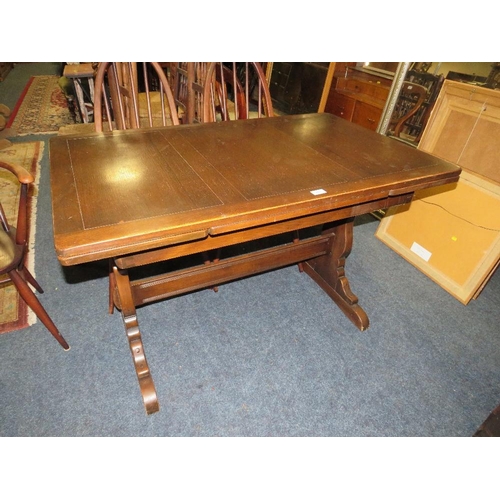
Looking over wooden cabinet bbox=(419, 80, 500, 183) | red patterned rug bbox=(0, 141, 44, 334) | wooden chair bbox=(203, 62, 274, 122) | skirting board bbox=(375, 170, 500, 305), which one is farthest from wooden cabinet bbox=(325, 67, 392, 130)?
red patterned rug bbox=(0, 141, 44, 334)

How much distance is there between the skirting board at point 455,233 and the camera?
170cm

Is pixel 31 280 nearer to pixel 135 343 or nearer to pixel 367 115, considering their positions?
pixel 135 343

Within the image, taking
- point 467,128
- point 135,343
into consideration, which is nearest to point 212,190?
point 135,343

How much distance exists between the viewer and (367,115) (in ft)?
10.6

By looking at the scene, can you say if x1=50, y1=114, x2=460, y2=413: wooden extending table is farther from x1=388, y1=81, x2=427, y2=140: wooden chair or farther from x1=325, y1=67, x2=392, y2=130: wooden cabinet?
x1=325, y1=67, x2=392, y2=130: wooden cabinet

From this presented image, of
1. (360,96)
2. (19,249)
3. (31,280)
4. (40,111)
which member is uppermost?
(360,96)

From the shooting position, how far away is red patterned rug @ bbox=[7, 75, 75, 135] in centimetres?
354

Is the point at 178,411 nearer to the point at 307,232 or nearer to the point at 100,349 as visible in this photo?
the point at 100,349

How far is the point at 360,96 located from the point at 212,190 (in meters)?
3.00

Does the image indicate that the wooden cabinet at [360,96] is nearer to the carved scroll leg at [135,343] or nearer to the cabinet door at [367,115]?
the cabinet door at [367,115]

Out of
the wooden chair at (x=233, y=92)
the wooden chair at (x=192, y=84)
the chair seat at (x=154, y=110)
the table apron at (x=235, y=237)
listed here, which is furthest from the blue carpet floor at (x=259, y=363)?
the chair seat at (x=154, y=110)

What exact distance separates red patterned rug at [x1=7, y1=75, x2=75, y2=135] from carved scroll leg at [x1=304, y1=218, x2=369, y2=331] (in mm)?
3327

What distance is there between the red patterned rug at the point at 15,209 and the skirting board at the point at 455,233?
7.29 ft
